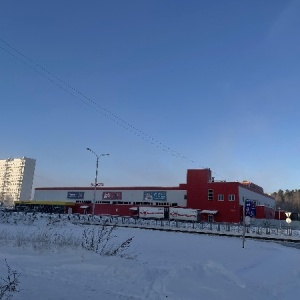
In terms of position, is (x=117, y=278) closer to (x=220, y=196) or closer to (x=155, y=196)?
(x=220, y=196)

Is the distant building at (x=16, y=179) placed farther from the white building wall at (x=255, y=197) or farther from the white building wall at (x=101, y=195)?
the white building wall at (x=255, y=197)

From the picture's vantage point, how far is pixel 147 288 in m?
7.43

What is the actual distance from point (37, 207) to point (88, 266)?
294ft

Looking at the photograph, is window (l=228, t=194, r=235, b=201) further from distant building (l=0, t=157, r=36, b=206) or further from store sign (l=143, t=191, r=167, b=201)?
distant building (l=0, t=157, r=36, b=206)

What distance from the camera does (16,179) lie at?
192 m

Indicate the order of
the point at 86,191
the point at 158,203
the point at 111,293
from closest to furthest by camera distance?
1. the point at 111,293
2. the point at 158,203
3. the point at 86,191

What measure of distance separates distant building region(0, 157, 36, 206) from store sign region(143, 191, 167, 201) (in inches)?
5128

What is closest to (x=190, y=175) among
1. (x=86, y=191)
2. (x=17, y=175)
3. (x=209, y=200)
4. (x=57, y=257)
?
(x=209, y=200)

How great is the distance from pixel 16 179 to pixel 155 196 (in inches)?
5438

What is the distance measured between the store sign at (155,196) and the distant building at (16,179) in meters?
130

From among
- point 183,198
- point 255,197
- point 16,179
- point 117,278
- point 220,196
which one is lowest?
point 117,278

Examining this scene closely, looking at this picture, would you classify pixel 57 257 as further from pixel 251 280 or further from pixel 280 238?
pixel 280 238

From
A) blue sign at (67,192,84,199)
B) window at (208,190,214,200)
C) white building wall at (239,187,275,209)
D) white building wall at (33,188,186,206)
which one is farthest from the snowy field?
blue sign at (67,192,84,199)

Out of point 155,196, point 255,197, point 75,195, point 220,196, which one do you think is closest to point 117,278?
point 220,196
